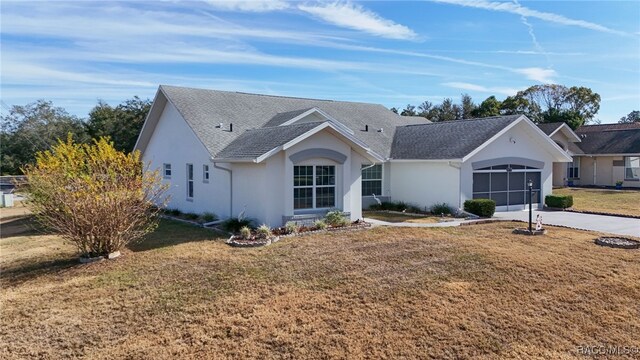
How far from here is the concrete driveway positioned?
50.7 feet

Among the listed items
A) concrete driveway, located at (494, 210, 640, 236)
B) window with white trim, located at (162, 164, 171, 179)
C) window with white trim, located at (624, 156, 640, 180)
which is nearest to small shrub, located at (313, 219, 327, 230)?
concrete driveway, located at (494, 210, 640, 236)

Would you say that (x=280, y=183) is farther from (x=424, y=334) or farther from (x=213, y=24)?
(x=424, y=334)

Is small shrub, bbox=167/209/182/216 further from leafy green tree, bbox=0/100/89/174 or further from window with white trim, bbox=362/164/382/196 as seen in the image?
leafy green tree, bbox=0/100/89/174

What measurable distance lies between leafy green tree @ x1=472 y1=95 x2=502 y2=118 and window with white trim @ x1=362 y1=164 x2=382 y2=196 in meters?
35.8

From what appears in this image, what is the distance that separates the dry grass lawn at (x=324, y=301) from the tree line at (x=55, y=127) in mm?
33066

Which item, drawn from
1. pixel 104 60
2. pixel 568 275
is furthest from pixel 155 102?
pixel 568 275

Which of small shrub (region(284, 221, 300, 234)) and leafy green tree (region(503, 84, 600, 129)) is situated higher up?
leafy green tree (region(503, 84, 600, 129))

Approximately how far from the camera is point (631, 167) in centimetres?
3547

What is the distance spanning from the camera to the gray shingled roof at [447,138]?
19922mm

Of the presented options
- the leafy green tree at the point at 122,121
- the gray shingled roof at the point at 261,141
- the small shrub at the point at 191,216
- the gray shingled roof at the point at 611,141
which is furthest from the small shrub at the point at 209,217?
the gray shingled roof at the point at 611,141

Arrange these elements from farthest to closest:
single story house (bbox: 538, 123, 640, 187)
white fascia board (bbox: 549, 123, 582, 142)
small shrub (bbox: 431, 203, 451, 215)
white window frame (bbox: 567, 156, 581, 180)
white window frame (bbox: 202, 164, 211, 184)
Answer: white window frame (bbox: 567, 156, 581, 180)
single story house (bbox: 538, 123, 640, 187)
white fascia board (bbox: 549, 123, 582, 142)
small shrub (bbox: 431, 203, 451, 215)
white window frame (bbox: 202, 164, 211, 184)

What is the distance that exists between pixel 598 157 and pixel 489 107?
56.8ft

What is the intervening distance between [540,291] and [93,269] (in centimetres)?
1026

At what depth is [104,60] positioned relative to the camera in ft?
64.4
